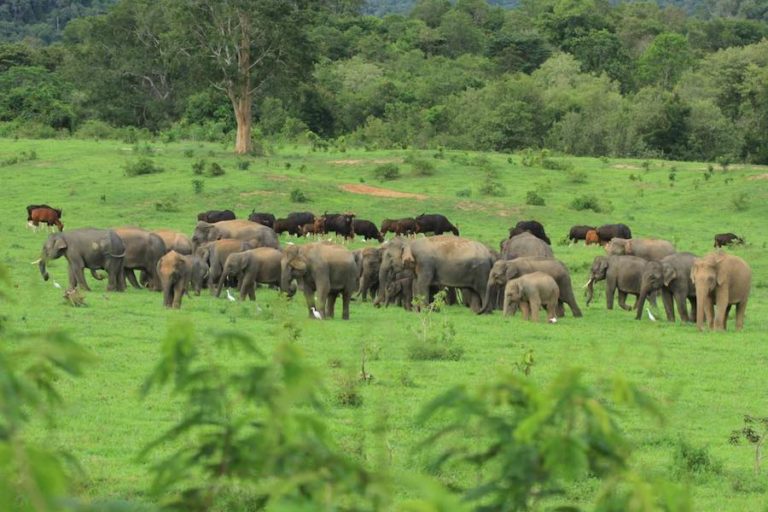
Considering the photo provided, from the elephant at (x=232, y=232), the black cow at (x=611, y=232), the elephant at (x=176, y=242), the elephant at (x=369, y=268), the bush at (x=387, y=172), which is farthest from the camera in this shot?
the bush at (x=387, y=172)

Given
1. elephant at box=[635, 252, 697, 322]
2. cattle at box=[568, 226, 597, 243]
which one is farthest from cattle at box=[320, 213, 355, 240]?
elephant at box=[635, 252, 697, 322]

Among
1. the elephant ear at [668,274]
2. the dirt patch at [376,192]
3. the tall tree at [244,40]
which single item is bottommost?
the dirt patch at [376,192]

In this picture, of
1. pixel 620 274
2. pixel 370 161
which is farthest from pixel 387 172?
pixel 620 274

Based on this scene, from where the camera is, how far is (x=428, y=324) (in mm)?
20516

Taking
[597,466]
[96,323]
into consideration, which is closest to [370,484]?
[597,466]

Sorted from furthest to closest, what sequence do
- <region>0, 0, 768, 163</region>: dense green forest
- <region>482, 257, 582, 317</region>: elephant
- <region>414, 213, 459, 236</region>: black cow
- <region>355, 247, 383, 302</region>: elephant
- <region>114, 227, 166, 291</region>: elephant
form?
<region>0, 0, 768, 163</region>: dense green forest < <region>414, 213, 459, 236</region>: black cow < <region>355, 247, 383, 302</region>: elephant < <region>114, 227, 166, 291</region>: elephant < <region>482, 257, 582, 317</region>: elephant

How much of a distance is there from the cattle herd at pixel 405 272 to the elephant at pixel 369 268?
2 cm

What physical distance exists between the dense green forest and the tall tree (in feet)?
0.20

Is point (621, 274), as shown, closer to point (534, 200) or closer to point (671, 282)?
point (671, 282)

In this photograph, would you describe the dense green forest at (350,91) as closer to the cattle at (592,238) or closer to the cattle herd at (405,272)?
the cattle at (592,238)

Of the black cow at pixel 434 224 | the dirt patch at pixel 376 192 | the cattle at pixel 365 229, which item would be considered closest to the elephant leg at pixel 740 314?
the black cow at pixel 434 224

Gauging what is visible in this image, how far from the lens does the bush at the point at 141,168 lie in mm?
44134

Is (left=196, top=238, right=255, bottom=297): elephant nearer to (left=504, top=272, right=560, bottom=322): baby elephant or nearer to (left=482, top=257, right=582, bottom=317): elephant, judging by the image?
(left=482, top=257, right=582, bottom=317): elephant

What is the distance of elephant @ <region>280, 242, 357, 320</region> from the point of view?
22203 mm
